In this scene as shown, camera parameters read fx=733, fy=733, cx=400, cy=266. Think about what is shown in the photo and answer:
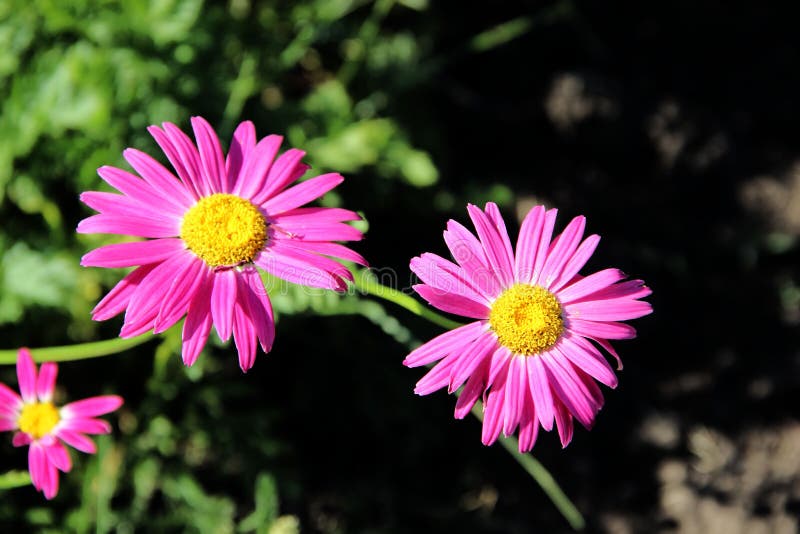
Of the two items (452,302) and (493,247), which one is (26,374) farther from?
(493,247)

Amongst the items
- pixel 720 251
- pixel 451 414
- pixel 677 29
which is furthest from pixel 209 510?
pixel 677 29

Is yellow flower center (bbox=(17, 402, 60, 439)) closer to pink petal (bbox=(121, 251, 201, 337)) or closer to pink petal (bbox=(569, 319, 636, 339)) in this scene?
pink petal (bbox=(121, 251, 201, 337))

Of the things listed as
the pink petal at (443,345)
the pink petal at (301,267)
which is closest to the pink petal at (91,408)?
the pink petal at (301,267)

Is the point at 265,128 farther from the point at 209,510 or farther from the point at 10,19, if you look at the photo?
the point at 209,510

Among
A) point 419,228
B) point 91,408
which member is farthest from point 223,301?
point 419,228

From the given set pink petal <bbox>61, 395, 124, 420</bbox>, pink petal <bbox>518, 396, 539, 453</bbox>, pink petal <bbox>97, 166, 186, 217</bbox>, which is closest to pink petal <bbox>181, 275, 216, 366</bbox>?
pink petal <bbox>97, 166, 186, 217</bbox>

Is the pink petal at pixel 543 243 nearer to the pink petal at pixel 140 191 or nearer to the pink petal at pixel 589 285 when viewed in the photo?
the pink petal at pixel 589 285

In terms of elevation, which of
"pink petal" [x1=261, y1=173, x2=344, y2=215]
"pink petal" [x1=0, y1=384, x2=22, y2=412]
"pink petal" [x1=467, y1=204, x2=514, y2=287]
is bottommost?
"pink petal" [x1=0, y1=384, x2=22, y2=412]
